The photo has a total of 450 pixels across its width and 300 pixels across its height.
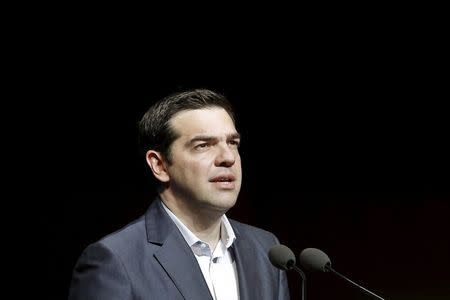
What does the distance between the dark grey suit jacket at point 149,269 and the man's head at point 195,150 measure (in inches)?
4.4

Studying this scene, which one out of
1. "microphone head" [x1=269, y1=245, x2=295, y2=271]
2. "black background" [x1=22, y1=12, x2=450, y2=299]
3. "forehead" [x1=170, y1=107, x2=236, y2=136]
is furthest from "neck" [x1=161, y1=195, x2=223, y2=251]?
"black background" [x1=22, y1=12, x2=450, y2=299]

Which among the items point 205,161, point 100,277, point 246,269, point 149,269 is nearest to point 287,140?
point 246,269

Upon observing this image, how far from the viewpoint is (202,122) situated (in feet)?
6.17

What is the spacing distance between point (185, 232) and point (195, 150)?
0.24 m

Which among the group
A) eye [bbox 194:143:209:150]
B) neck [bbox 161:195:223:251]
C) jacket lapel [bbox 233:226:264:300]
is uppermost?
eye [bbox 194:143:209:150]

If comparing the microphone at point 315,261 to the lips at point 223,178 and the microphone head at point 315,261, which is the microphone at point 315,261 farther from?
the lips at point 223,178

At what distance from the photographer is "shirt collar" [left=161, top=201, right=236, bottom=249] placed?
1903mm

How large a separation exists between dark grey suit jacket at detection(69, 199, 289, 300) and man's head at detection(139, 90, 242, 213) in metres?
0.11

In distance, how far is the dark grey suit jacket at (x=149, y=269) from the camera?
66.9 inches

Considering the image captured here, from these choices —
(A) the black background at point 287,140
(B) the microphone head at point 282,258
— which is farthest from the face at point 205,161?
(A) the black background at point 287,140

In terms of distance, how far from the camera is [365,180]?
3264mm

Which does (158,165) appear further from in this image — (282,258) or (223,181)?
(282,258)

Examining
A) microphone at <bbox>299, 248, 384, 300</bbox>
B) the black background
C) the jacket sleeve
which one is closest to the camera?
microphone at <bbox>299, 248, 384, 300</bbox>

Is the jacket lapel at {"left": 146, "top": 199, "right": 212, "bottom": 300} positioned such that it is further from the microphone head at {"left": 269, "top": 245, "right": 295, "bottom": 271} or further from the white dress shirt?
the microphone head at {"left": 269, "top": 245, "right": 295, "bottom": 271}
